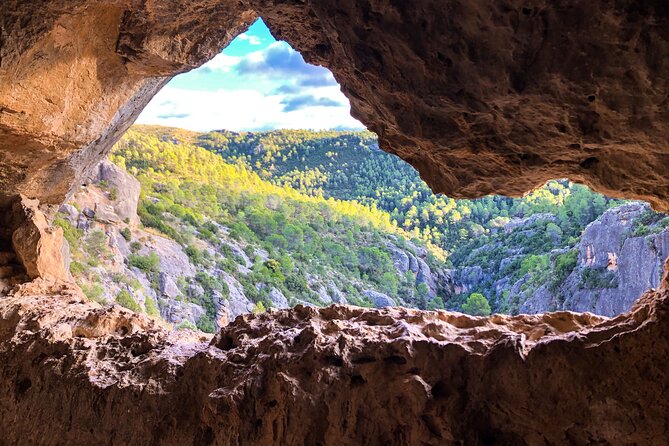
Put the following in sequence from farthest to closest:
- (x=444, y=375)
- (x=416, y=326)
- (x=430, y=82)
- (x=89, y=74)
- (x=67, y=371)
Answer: (x=89, y=74) → (x=67, y=371) → (x=416, y=326) → (x=444, y=375) → (x=430, y=82)

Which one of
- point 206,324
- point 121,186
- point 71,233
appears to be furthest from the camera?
point 121,186

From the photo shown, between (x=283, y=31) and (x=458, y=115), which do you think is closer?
(x=458, y=115)

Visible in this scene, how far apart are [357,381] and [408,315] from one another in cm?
73

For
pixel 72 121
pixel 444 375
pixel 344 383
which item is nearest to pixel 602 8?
pixel 444 375

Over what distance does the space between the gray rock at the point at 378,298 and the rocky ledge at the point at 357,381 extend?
18.4m

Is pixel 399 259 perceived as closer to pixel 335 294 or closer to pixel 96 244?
pixel 335 294

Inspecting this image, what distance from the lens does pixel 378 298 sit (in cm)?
2303

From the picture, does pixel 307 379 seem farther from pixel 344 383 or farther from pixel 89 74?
pixel 89 74

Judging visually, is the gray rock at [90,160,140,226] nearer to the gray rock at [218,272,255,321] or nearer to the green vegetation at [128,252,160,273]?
the green vegetation at [128,252,160,273]

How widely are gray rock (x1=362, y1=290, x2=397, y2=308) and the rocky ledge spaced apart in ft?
60.2

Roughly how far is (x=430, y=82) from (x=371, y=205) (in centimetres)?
3090

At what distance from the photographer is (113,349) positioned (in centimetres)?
451

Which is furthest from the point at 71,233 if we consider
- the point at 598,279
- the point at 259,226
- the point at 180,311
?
the point at 598,279

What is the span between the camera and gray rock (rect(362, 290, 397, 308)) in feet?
74.1
